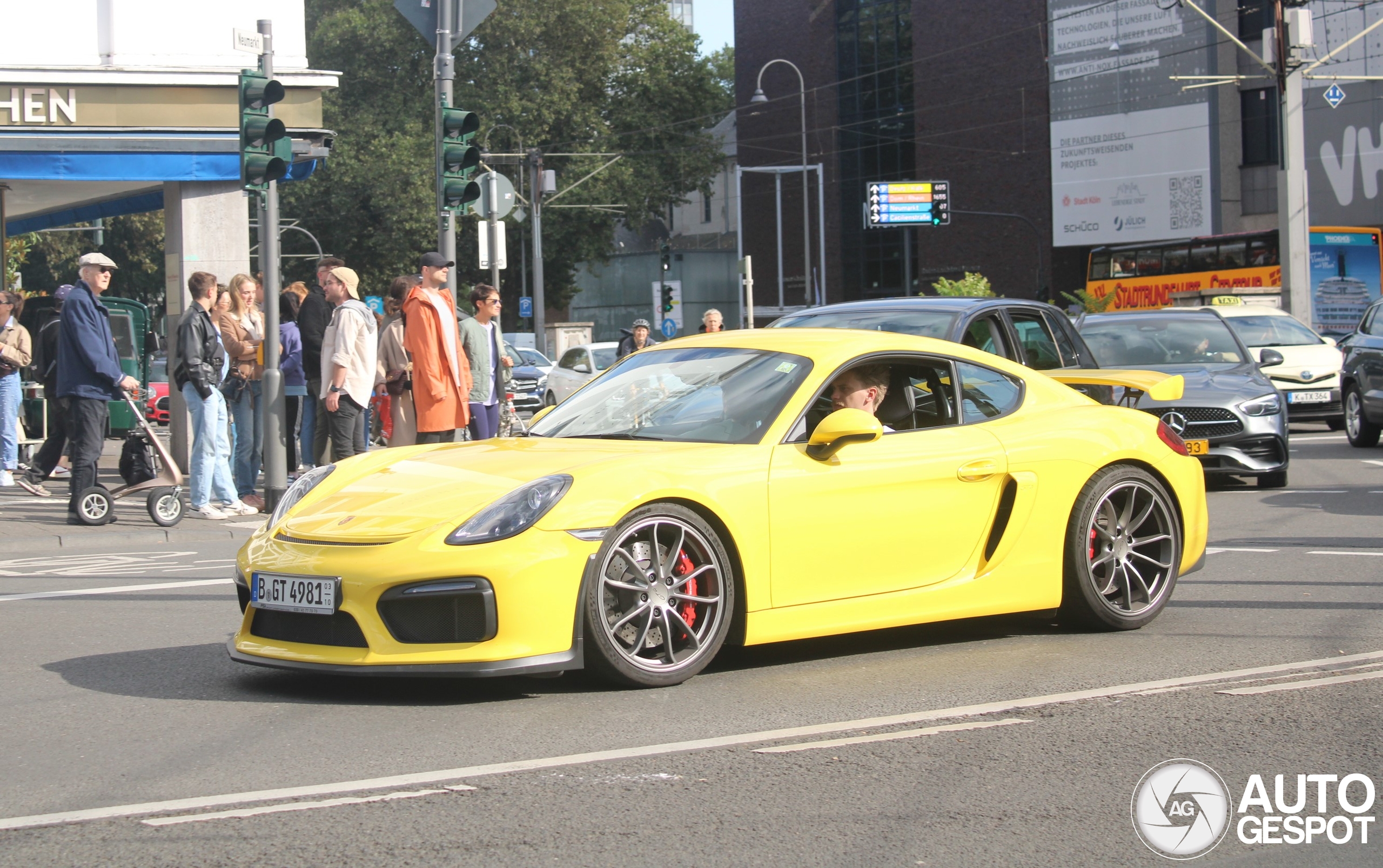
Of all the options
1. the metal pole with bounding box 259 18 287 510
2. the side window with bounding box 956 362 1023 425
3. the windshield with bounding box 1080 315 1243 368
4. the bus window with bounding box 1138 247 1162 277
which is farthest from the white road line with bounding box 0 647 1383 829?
the bus window with bounding box 1138 247 1162 277

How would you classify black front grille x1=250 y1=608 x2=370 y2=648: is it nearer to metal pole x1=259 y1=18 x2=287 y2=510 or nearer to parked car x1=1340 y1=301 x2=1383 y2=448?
metal pole x1=259 y1=18 x2=287 y2=510

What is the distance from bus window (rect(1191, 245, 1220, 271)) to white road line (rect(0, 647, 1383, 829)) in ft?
126

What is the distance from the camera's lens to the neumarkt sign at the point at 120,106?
17031mm

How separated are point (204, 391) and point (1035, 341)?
6.11 metres

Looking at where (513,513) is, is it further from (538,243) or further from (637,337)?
(538,243)

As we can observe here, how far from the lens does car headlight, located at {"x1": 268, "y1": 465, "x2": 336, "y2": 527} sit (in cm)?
610

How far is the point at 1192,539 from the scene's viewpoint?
7250 millimetres

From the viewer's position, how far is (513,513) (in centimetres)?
545

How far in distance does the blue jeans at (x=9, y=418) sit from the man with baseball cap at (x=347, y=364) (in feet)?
14.3

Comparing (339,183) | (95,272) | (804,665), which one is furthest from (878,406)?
(339,183)

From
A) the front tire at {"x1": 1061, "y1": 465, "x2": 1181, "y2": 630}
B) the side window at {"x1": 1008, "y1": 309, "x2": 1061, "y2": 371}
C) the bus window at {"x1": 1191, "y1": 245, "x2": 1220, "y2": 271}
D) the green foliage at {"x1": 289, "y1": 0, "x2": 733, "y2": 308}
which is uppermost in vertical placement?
the green foliage at {"x1": 289, "y1": 0, "x2": 733, "y2": 308}

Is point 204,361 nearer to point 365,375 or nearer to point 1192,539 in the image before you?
point 365,375

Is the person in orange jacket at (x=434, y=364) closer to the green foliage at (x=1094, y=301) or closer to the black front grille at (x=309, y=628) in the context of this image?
the black front grille at (x=309, y=628)

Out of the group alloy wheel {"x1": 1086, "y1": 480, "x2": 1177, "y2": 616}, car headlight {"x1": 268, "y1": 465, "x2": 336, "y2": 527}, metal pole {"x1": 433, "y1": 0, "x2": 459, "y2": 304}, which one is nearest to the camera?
car headlight {"x1": 268, "y1": 465, "x2": 336, "y2": 527}
